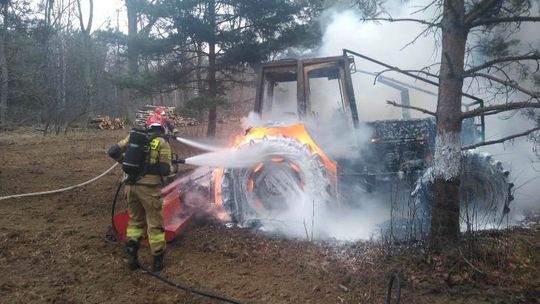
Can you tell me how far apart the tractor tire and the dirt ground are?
35cm

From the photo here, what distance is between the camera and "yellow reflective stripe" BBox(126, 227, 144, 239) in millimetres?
5242

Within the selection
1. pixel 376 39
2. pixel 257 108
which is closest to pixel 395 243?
pixel 257 108

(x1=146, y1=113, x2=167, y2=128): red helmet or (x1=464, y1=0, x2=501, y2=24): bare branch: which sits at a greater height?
(x1=464, y1=0, x2=501, y2=24): bare branch

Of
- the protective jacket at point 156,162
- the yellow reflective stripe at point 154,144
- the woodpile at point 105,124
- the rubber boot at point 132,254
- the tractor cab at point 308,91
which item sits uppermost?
the tractor cab at point 308,91

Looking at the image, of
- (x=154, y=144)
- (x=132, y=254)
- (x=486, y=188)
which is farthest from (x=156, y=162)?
(x=486, y=188)

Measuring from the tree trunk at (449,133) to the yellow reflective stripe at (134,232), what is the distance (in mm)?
3465

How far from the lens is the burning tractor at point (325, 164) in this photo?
574 cm

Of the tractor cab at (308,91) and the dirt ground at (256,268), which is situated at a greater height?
the tractor cab at (308,91)

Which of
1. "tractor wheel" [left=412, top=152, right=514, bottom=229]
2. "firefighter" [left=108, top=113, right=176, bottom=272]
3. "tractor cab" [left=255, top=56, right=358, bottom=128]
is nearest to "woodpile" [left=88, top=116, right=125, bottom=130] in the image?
"tractor cab" [left=255, top=56, right=358, bottom=128]

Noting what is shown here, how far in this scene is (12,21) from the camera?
1853 centimetres

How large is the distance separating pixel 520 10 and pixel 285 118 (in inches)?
136

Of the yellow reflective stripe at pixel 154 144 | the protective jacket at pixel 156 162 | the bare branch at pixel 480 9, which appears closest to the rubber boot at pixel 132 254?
the protective jacket at pixel 156 162

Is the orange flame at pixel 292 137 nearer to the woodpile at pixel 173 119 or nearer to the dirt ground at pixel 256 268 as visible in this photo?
the dirt ground at pixel 256 268

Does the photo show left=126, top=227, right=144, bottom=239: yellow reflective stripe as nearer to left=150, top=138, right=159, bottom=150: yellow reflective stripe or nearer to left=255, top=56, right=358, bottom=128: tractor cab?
left=150, top=138, right=159, bottom=150: yellow reflective stripe
